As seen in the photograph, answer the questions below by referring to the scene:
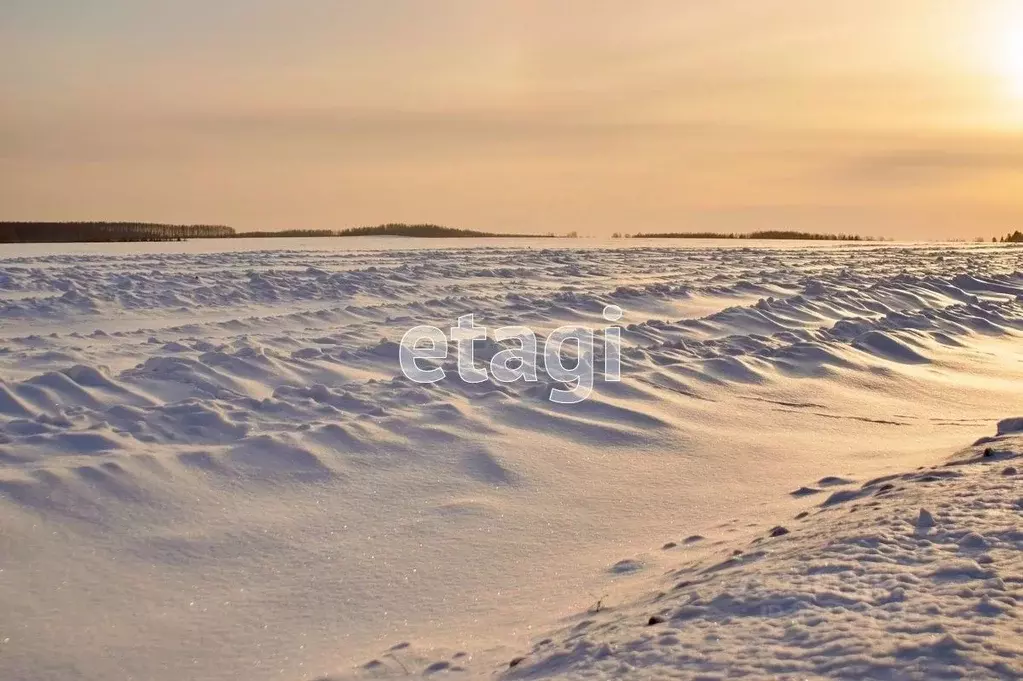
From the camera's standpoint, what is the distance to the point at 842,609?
2.49 meters

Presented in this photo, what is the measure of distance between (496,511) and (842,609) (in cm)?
191

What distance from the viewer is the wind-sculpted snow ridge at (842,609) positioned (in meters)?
2.19

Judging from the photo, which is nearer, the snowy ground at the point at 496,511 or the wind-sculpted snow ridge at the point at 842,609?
the wind-sculpted snow ridge at the point at 842,609

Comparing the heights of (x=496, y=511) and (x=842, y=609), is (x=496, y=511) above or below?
below

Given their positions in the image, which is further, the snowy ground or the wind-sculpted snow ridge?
the snowy ground

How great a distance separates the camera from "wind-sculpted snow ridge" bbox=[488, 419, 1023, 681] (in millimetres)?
2188

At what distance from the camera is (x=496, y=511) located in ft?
13.6

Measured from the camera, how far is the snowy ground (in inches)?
102

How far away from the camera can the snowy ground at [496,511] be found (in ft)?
8.50

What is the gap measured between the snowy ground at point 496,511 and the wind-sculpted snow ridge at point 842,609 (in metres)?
0.01

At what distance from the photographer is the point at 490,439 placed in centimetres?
517

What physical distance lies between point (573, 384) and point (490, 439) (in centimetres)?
152

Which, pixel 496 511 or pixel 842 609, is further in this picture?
pixel 496 511

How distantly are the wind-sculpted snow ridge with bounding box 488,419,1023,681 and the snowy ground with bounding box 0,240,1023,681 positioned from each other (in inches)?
0.4
